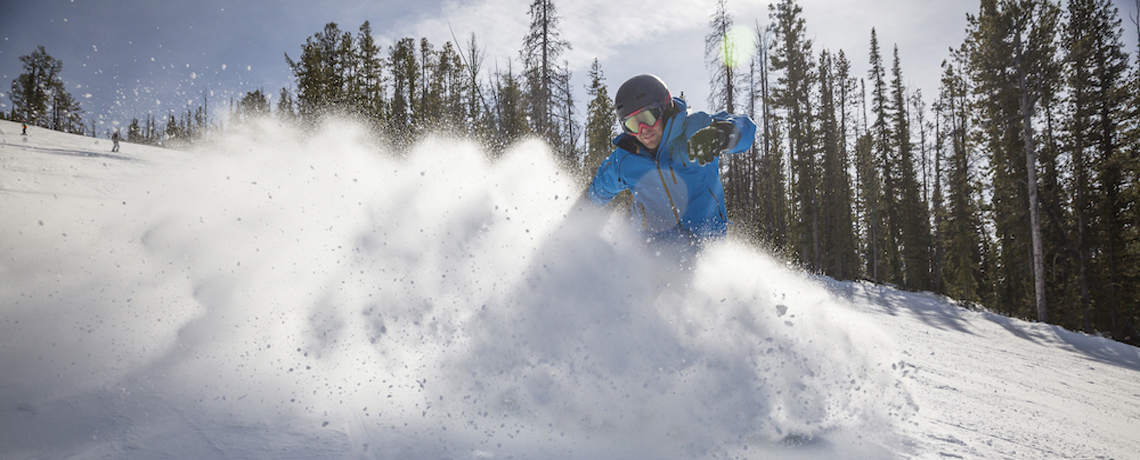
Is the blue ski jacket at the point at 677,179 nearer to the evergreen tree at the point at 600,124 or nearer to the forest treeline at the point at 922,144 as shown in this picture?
the forest treeline at the point at 922,144

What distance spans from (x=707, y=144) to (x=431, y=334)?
2269mm

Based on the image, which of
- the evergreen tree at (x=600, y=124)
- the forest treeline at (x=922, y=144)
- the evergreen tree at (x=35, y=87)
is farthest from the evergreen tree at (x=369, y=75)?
the evergreen tree at (x=35, y=87)

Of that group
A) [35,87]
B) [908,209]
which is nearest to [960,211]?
[908,209]

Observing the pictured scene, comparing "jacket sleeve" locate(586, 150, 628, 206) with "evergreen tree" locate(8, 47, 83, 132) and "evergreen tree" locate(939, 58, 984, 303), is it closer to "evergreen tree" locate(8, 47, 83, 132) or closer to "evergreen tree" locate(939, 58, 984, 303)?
"evergreen tree" locate(939, 58, 984, 303)

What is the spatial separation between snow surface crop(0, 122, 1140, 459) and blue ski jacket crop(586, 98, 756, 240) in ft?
0.90

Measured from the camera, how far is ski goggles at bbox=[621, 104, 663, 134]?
3.47 m

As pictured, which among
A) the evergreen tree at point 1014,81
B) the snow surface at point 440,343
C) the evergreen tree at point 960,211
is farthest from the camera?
the evergreen tree at point 960,211

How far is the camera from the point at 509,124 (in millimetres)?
21047

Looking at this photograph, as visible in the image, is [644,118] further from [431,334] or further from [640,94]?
[431,334]

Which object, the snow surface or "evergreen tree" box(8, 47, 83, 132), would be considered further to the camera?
"evergreen tree" box(8, 47, 83, 132)

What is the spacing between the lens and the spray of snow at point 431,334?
2346 millimetres

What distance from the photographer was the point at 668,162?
357 cm

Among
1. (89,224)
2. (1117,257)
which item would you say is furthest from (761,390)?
(1117,257)

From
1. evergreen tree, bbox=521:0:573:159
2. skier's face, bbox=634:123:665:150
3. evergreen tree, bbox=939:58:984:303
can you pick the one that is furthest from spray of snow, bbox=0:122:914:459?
evergreen tree, bbox=939:58:984:303
